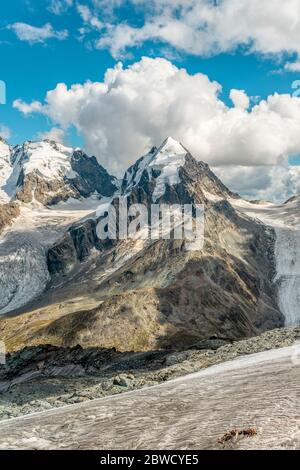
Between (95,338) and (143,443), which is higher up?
(143,443)

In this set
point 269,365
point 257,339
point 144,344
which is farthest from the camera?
point 144,344

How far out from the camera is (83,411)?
2161 centimetres

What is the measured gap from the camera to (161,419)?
58.7 feet

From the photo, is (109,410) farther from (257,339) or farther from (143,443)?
(257,339)

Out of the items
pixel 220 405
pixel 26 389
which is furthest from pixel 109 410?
pixel 26 389

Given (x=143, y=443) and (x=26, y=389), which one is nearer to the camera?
(x=143, y=443)
